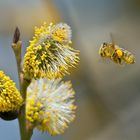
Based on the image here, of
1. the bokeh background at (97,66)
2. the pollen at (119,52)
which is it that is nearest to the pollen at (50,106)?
the pollen at (119,52)

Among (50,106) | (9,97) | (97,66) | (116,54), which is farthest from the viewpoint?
(97,66)

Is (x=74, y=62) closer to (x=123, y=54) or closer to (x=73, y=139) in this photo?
(x=123, y=54)

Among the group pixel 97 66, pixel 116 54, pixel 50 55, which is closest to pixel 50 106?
pixel 50 55

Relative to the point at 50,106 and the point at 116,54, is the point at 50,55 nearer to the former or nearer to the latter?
the point at 50,106

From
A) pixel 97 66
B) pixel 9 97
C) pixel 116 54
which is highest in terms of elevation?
pixel 97 66

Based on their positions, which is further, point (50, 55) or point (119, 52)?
point (119, 52)

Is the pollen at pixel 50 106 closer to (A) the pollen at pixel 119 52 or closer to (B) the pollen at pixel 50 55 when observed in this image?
A: (B) the pollen at pixel 50 55
